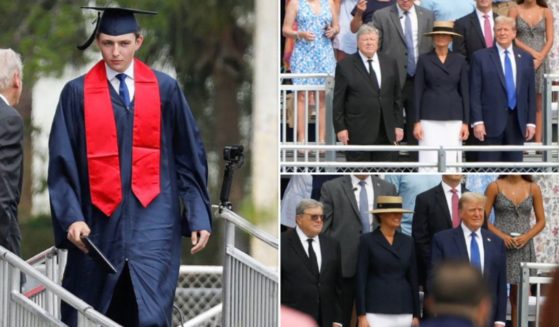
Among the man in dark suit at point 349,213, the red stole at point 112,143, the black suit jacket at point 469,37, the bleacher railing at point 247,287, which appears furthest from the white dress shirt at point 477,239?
the red stole at point 112,143

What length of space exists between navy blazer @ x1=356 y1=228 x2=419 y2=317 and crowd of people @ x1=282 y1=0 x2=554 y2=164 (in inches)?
31.2

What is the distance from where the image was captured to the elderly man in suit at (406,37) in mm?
11086

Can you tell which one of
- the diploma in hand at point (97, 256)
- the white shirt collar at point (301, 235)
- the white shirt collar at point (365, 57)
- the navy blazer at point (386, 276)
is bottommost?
the navy blazer at point (386, 276)

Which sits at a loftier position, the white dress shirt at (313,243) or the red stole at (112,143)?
the red stole at (112,143)

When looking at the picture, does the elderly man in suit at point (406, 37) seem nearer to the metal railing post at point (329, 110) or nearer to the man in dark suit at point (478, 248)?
the metal railing post at point (329, 110)

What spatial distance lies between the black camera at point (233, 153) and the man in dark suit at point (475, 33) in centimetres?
297

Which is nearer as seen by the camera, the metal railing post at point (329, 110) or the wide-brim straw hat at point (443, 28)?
the wide-brim straw hat at point (443, 28)

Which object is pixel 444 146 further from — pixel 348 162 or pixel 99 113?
pixel 99 113

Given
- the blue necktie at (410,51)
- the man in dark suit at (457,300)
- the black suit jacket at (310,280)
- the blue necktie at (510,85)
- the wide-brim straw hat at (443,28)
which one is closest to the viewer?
the man in dark suit at (457,300)

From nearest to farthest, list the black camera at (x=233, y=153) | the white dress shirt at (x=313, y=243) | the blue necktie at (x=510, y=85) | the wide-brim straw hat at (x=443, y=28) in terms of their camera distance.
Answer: the black camera at (x=233, y=153) → the white dress shirt at (x=313, y=243) → the wide-brim straw hat at (x=443, y=28) → the blue necktie at (x=510, y=85)

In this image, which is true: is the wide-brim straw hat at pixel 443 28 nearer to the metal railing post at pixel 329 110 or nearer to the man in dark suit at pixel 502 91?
the man in dark suit at pixel 502 91

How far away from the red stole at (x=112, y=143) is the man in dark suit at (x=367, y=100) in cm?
304

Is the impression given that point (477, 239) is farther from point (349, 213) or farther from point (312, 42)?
point (312, 42)

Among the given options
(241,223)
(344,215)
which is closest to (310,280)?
(344,215)
